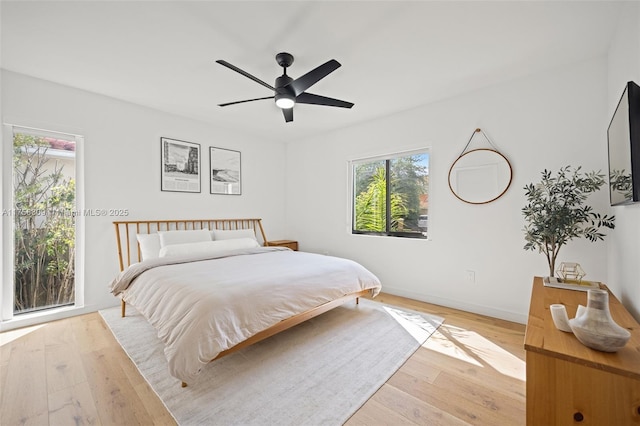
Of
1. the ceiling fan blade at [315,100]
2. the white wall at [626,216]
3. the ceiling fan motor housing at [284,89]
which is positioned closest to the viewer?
the white wall at [626,216]

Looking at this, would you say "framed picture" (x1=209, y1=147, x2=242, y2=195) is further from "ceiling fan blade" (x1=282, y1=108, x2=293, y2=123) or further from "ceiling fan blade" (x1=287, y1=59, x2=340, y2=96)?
"ceiling fan blade" (x1=287, y1=59, x2=340, y2=96)

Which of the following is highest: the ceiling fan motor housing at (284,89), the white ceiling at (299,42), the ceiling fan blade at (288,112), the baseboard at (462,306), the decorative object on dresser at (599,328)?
the white ceiling at (299,42)

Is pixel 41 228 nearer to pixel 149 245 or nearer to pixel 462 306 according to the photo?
pixel 149 245

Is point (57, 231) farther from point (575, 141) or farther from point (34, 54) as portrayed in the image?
point (575, 141)

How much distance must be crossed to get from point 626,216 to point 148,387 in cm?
328

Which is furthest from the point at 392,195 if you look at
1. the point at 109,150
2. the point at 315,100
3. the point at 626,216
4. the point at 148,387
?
the point at 109,150

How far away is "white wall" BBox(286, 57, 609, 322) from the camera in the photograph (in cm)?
249

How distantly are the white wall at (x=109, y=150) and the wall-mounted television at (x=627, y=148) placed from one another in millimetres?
4319

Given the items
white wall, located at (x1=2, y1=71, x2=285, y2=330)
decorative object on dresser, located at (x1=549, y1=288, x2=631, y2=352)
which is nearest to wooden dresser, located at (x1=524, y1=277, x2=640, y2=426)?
decorative object on dresser, located at (x1=549, y1=288, x2=631, y2=352)

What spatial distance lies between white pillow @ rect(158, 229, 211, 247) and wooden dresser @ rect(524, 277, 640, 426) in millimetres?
3479

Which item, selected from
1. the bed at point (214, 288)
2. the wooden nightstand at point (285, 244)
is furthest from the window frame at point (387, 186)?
the wooden nightstand at point (285, 244)

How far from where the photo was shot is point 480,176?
305 cm

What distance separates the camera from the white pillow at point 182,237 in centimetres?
335

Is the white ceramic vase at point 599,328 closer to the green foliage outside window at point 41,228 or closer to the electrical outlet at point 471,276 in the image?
the electrical outlet at point 471,276
